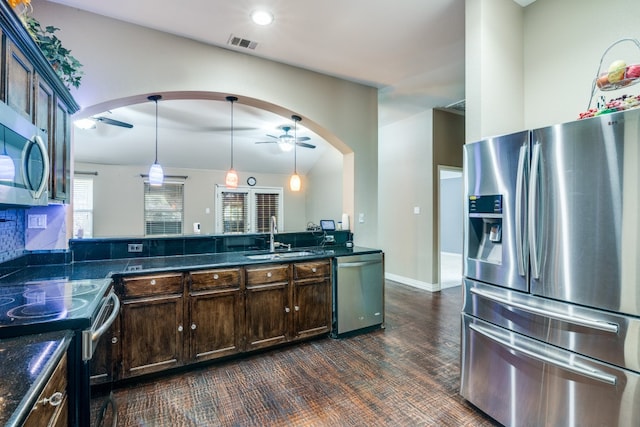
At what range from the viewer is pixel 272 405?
2172mm

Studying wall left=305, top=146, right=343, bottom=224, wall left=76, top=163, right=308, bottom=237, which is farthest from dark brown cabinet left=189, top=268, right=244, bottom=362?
wall left=76, top=163, right=308, bottom=237

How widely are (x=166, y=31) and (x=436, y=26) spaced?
2.51m

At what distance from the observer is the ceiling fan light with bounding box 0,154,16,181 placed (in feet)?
4.35

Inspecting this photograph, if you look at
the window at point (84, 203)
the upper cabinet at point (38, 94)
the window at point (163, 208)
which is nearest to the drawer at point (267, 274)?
the upper cabinet at point (38, 94)

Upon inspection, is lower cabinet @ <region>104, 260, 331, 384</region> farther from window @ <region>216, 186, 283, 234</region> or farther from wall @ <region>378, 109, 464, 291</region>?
window @ <region>216, 186, 283, 234</region>

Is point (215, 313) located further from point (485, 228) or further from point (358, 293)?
point (485, 228)

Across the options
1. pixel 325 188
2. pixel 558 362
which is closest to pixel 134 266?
pixel 558 362

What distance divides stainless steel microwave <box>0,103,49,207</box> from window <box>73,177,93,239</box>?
5.97m

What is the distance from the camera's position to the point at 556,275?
1661mm

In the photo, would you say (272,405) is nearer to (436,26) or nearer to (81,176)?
(436,26)

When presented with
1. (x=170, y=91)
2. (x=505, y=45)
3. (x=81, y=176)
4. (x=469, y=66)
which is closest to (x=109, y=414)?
(x=170, y=91)

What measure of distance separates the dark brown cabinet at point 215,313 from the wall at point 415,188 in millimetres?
3532

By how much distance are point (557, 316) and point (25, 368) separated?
2.28m

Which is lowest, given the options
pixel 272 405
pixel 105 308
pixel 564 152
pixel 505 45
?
pixel 272 405
